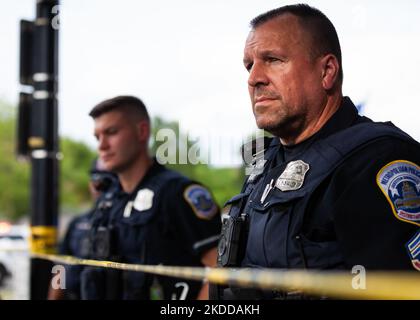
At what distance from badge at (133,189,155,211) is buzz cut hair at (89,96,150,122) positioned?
563mm

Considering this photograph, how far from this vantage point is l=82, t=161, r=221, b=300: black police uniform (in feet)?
13.0

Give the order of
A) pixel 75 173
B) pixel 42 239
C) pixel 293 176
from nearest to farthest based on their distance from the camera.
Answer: pixel 293 176 < pixel 42 239 < pixel 75 173

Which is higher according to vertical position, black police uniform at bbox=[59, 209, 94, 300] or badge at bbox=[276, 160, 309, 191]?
badge at bbox=[276, 160, 309, 191]

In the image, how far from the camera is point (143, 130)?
14.5 feet

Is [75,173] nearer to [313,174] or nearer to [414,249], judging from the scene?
[313,174]

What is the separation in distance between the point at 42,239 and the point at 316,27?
3.75m

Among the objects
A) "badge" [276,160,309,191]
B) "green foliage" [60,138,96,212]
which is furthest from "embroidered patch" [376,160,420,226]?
"green foliage" [60,138,96,212]

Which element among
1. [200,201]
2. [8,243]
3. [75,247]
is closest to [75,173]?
[8,243]

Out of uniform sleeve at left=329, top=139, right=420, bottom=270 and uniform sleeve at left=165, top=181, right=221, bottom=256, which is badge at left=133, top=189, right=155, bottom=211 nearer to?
uniform sleeve at left=165, top=181, right=221, bottom=256

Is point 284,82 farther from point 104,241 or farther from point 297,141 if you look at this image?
point 104,241

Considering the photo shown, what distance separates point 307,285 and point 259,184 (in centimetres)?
105

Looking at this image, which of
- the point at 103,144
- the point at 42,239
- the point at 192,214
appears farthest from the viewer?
the point at 42,239

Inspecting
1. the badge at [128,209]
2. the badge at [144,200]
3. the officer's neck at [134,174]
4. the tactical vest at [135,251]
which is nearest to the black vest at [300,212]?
the tactical vest at [135,251]

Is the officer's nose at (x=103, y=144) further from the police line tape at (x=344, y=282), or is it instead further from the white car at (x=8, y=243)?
the white car at (x=8, y=243)
